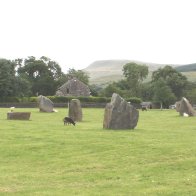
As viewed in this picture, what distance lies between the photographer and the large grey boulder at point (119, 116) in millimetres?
27453

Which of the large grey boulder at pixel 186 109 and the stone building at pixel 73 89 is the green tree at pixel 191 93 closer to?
the stone building at pixel 73 89

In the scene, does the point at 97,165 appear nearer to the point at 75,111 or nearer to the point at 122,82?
the point at 75,111

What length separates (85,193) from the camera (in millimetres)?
11859

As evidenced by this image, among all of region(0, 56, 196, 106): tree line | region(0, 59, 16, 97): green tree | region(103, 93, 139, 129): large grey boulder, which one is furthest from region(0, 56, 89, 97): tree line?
region(103, 93, 139, 129): large grey boulder

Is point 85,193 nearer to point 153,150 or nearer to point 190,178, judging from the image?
point 190,178

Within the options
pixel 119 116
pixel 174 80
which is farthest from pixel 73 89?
pixel 119 116

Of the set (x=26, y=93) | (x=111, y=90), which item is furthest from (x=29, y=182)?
(x=111, y=90)

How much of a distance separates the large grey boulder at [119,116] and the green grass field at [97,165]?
4525 mm

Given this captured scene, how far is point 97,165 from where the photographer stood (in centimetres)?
1574

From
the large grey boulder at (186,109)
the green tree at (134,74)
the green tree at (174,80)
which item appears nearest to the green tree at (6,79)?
the green tree at (134,74)

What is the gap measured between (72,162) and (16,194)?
451 cm

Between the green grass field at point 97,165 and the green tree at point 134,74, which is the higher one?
the green tree at point 134,74

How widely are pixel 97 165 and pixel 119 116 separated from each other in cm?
1190

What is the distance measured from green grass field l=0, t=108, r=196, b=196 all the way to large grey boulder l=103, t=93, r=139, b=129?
4525mm
